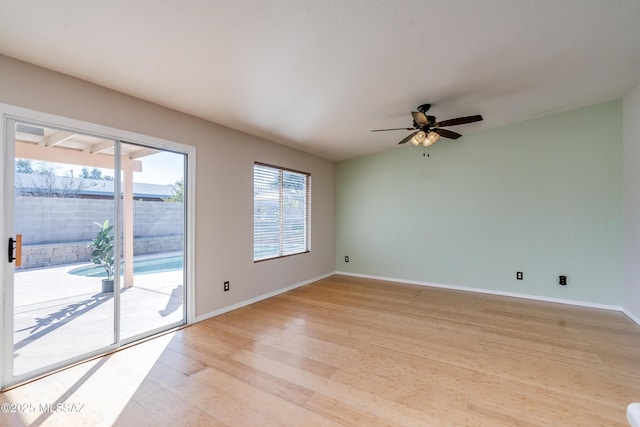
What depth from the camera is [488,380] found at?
2129 millimetres

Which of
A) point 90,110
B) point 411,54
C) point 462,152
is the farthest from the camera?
point 462,152

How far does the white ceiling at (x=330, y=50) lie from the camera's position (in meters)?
1.73

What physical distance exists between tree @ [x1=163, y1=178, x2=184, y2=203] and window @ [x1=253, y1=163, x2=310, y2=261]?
111 centimetres

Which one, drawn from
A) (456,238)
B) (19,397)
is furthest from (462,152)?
(19,397)

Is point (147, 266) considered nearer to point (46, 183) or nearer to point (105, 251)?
point (105, 251)

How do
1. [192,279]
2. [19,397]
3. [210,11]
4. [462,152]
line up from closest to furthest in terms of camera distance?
[210,11] → [19,397] → [192,279] → [462,152]

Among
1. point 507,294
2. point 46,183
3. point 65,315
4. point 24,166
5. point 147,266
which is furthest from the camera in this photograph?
point 507,294

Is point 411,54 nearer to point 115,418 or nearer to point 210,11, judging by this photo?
point 210,11

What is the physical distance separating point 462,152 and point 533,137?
982 millimetres

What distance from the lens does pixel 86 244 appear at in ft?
8.23

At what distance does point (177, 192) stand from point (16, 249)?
1396mm

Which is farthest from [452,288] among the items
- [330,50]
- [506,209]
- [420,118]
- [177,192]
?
[177,192]

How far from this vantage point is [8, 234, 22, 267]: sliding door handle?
6.79 ft

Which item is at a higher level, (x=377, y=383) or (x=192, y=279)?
(x=192, y=279)
